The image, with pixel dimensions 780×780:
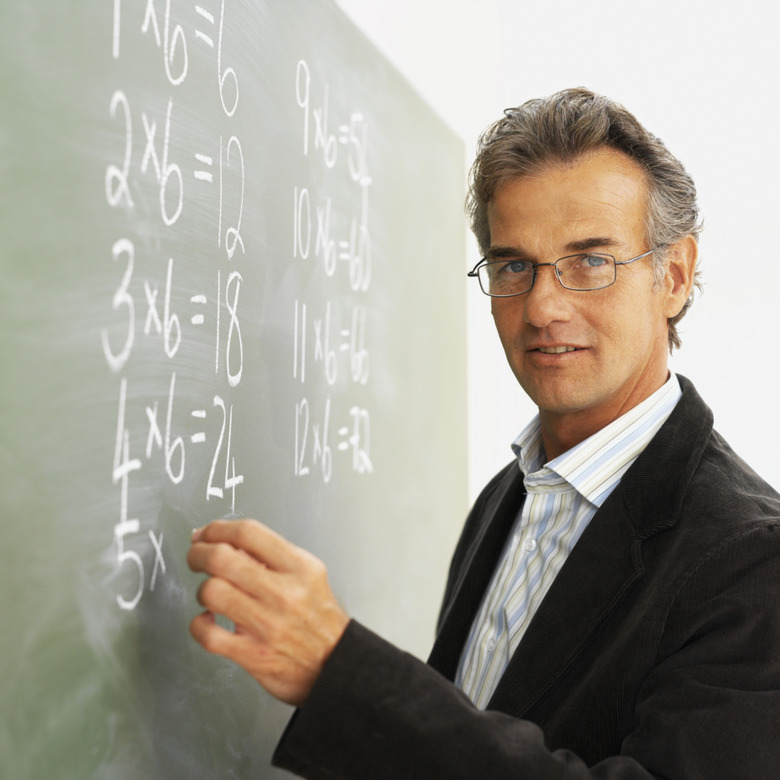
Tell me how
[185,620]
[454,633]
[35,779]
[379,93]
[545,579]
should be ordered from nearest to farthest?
[35,779]
[185,620]
[545,579]
[454,633]
[379,93]

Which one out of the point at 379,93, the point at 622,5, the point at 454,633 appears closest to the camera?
the point at 454,633

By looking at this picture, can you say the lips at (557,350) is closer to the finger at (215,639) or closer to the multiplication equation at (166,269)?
the multiplication equation at (166,269)

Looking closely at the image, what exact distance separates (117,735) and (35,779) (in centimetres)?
12

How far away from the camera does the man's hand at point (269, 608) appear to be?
29.4 inches

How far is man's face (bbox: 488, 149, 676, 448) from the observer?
4.04 feet

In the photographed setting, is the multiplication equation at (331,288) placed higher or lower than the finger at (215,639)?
higher

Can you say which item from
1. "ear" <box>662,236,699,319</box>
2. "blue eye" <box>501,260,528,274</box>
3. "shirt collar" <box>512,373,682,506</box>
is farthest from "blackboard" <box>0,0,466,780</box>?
"ear" <box>662,236,699,319</box>

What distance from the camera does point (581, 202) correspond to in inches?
48.4

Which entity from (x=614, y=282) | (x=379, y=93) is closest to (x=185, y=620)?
(x=614, y=282)

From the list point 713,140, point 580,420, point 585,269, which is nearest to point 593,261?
point 585,269

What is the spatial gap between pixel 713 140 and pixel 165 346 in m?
2.46

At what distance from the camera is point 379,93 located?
171cm

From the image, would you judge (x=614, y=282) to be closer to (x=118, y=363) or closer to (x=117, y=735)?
(x=118, y=363)

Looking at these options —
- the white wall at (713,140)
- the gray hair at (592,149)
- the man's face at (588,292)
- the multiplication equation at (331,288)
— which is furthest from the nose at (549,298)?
the white wall at (713,140)
